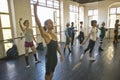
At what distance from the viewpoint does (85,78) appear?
125 inches

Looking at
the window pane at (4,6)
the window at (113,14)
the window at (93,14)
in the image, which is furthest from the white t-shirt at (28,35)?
the window at (93,14)

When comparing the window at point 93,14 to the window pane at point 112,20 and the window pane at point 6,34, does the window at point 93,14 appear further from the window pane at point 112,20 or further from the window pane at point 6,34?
Answer: the window pane at point 6,34

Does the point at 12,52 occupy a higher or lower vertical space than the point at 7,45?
lower

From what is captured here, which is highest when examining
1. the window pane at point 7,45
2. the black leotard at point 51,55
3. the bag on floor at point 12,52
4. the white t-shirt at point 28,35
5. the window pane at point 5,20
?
the window pane at point 5,20

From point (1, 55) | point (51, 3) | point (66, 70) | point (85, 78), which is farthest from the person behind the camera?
point (51, 3)

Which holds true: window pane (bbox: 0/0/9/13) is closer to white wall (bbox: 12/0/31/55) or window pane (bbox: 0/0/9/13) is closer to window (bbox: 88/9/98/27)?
white wall (bbox: 12/0/31/55)

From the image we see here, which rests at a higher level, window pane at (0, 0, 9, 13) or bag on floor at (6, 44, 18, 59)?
window pane at (0, 0, 9, 13)

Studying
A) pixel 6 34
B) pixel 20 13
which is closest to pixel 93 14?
pixel 20 13

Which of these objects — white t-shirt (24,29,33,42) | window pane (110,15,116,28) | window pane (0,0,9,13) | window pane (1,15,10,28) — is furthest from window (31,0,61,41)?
window pane (110,15,116,28)

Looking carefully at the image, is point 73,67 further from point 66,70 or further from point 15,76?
point 15,76

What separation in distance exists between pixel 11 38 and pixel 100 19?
8.67 meters

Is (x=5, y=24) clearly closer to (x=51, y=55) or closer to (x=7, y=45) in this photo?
(x=7, y=45)

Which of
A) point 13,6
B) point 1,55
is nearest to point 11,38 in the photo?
point 1,55

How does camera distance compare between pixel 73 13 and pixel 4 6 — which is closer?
pixel 4 6
